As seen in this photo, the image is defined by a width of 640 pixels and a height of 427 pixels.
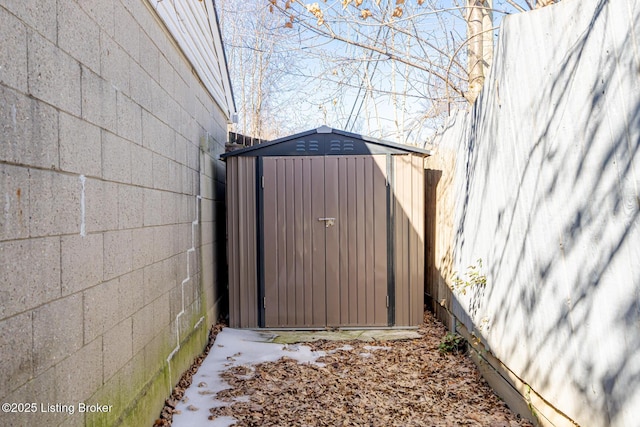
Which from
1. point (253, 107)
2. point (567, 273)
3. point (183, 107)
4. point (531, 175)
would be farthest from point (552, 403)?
point (253, 107)

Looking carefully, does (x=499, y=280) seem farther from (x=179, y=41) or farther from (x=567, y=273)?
(x=179, y=41)

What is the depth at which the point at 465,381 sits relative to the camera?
3.51 metres

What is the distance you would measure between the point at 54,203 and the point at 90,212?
1.01 ft

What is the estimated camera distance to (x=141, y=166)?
2631 millimetres

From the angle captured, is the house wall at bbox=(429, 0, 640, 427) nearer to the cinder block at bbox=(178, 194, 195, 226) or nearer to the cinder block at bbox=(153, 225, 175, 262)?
the cinder block at bbox=(153, 225, 175, 262)

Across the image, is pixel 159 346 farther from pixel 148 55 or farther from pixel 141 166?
pixel 148 55

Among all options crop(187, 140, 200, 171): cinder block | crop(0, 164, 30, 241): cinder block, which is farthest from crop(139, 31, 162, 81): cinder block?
crop(0, 164, 30, 241): cinder block

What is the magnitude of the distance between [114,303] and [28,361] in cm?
76

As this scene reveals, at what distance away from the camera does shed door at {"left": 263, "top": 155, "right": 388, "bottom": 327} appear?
16.9ft

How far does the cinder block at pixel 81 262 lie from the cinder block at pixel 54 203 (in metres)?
0.06

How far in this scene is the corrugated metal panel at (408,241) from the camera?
16.8 ft

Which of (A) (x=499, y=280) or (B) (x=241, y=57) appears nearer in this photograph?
(A) (x=499, y=280)

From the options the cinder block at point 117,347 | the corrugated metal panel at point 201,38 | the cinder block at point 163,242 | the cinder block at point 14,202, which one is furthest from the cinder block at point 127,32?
the cinder block at point 117,347

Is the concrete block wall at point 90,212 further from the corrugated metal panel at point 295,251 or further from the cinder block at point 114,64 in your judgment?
the corrugated metal panel at point 295,251
